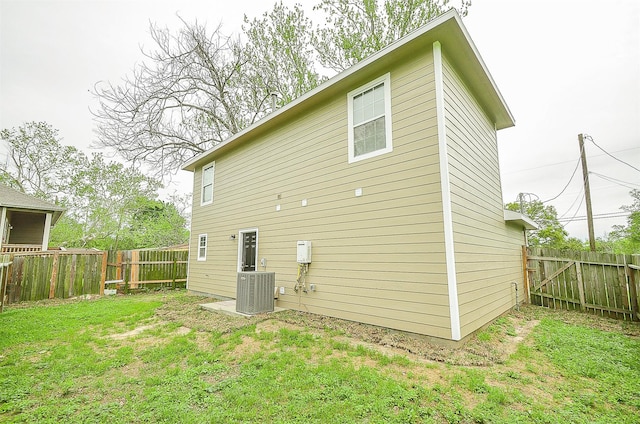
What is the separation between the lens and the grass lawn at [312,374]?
2.40 m

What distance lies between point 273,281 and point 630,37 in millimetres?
12247

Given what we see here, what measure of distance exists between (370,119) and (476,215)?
8.48 feet

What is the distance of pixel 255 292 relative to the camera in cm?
572

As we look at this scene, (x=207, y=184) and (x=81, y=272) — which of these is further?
(x=207, y=184)

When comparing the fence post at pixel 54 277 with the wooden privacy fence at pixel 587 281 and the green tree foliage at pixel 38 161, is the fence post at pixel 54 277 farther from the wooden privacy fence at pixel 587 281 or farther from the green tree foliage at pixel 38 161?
the wooden privacy fence at pixel 587 281

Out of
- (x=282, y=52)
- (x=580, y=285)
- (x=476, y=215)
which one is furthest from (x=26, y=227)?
(x=580, y=285)

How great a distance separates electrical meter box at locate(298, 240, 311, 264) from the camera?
18.4 feet

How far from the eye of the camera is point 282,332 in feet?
14.7

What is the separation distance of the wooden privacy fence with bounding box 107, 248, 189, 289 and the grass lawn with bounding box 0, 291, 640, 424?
15.4 feet

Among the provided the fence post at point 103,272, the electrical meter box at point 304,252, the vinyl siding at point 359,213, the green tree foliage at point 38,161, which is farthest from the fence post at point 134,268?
the green tree foliage at point 38,161

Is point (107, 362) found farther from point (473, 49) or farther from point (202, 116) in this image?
point (202, 116)

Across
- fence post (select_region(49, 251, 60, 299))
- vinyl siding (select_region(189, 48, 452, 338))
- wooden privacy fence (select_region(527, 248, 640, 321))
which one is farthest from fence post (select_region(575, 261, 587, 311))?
fence post (select_region(49, 251, 60, 299))

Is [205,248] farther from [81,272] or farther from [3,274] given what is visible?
[3,274]

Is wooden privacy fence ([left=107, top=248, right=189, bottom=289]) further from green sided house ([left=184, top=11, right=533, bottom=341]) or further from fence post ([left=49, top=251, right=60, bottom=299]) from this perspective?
green sided house ([left=184, top=11, right=533, bottom=341])
